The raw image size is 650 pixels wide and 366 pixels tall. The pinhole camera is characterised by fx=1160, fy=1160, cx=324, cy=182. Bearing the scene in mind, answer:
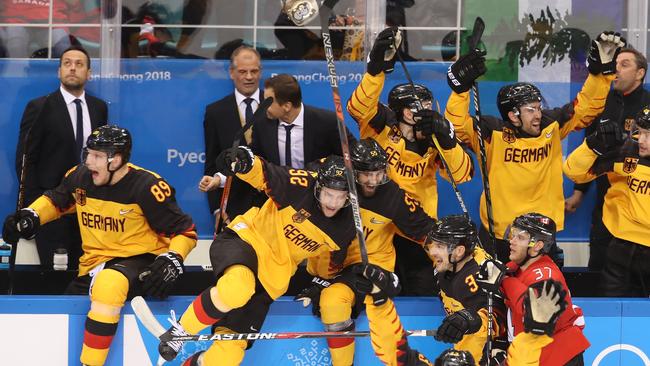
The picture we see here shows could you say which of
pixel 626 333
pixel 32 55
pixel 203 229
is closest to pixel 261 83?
pixel 203 229

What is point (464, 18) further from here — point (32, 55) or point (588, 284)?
point (32, 55)

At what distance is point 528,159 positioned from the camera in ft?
18.9

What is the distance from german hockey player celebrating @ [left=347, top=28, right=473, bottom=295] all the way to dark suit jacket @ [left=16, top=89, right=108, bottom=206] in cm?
160

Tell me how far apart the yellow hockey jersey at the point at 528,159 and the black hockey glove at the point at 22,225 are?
6.81 feet

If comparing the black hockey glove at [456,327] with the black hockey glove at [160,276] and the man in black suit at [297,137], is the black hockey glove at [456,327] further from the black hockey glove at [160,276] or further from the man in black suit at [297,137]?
the man in black suit at [297,137]

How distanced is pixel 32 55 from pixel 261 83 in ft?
4.22

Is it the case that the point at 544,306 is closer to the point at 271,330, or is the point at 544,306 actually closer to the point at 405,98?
the point at 271,330

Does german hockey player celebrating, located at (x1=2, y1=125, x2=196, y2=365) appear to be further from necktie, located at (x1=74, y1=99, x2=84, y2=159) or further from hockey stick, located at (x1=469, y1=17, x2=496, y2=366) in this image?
hockey stick, located at (x1=469, y1=17, x2=496, y2=366)

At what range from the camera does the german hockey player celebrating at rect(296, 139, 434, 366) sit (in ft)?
15.5

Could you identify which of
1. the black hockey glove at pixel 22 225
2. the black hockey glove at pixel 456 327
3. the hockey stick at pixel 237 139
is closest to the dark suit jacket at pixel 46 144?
the black hockey glove at pixel 22 225

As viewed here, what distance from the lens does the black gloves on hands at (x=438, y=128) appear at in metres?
5.22

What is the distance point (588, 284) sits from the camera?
6.12 m

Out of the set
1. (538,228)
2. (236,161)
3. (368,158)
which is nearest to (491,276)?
(538,228)

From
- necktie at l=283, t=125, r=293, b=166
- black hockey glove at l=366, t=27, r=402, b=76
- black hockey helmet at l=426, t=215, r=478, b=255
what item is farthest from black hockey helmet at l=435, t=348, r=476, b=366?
necktie at l=283, t=125, r=293, b=166
